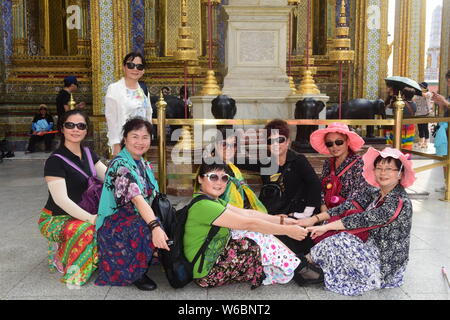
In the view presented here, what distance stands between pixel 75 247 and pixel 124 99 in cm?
159

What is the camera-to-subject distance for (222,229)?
314cm

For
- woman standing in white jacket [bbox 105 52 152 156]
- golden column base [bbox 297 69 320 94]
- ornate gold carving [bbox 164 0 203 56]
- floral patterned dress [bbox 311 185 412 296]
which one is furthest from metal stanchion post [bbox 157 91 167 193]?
ornate gold carving [bbox 164 0 203 56]

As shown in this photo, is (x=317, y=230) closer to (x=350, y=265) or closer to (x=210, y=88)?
(x=350, y=265)

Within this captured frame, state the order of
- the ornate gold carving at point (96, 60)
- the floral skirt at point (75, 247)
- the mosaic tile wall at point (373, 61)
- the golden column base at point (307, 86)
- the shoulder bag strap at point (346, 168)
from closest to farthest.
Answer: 1. the floral skirt at point (75, 247)
2. the shoulder bag strap at point (346, 168)
3. the golden column base at point (307, 86)
4. the ornate gold carving at point (96, 60)
5. the mosaic tile wall at point (373, 61)

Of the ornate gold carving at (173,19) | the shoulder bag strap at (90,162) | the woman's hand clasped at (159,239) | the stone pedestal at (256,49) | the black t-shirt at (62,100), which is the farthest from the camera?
the ornate gold carving at (173,19)

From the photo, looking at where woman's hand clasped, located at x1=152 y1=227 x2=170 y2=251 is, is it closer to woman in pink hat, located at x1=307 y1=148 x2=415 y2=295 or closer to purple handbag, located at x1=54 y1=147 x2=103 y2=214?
purple handbag, located at x1=54 y1=147 x2=103 y2=214

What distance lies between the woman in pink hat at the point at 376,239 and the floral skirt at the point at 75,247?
1.68 m

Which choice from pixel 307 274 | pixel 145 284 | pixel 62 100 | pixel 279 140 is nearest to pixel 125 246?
pixel 145 284

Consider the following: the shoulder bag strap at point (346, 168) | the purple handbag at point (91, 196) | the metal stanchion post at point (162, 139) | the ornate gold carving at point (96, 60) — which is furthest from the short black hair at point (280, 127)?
the ornate gold carving at point (96, 60)

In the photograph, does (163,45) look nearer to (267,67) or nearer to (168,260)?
(267,67)

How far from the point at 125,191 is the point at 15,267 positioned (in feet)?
4.41

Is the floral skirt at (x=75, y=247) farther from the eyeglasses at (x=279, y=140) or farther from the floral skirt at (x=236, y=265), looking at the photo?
the eyeglasses at (x=279, y=140)

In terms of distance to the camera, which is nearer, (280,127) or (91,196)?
(91,196)

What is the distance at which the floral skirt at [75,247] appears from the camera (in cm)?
335
